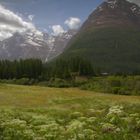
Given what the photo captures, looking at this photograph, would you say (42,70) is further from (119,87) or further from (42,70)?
(119,87)

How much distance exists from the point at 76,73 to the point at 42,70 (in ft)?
56.7

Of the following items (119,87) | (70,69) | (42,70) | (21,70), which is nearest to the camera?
(119,87)

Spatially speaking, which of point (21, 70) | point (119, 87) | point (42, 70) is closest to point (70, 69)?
point (42, 70)

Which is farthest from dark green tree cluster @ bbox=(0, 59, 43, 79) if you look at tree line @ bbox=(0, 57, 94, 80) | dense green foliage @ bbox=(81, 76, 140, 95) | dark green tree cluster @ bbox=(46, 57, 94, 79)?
dense green foliage @ bbox=(81, 76, 140, 95)

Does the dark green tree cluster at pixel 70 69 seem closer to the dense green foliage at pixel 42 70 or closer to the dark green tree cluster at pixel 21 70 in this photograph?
the dense green foliage at pixel 42 70

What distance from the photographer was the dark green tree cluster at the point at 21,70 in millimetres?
143250

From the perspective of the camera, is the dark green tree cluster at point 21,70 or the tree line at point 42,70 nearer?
the tree line at point 42,70

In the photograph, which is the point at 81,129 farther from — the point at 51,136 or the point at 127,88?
the point at 127,88

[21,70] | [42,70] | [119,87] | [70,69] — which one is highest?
[70,69]

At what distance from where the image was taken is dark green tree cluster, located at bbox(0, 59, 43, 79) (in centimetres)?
14325

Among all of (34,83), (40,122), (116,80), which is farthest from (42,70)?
(40,122)

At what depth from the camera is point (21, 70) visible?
146000 millimetres

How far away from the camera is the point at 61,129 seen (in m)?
20.9

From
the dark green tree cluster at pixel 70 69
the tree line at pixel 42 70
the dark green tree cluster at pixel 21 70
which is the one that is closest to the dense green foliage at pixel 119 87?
the tree line at pixel 42 70
